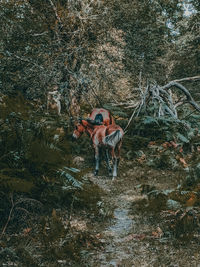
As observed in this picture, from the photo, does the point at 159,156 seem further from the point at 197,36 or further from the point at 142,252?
the point at 197,36

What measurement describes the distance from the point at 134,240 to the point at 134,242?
0.22 ft

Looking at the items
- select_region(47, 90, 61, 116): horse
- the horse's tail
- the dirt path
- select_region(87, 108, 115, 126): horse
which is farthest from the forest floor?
select_region(47, 90, 61, 116): horse

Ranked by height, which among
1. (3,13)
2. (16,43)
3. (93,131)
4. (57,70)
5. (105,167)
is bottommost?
(105,167)

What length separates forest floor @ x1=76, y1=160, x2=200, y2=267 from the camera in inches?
159

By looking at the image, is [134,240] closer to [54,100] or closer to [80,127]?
[80,127]

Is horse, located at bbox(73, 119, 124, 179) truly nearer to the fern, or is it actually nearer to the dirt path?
the dirt path

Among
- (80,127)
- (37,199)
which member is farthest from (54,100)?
(37,199)

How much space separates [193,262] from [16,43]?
11.8 metres

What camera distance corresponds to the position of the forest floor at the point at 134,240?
4.04 metres

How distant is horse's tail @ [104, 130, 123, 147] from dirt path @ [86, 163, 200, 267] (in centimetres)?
170

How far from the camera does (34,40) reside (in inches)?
565

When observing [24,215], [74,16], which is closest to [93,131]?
[24,215]

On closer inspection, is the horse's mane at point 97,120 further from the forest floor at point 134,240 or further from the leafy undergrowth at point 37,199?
the leafy undergrowth at point 37,199

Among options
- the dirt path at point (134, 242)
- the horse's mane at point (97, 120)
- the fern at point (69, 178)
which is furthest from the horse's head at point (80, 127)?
the fern at point (69, 178)
